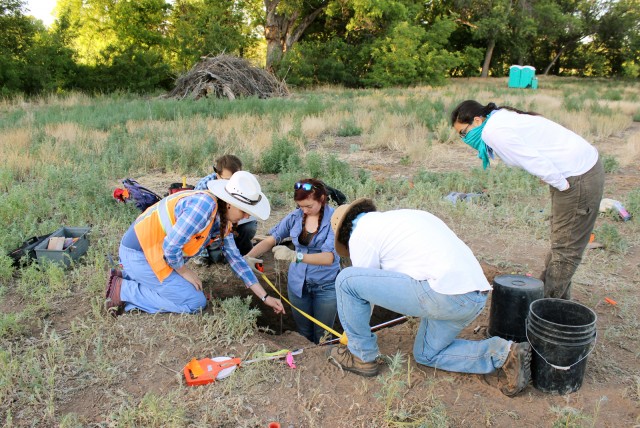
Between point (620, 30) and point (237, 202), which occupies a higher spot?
point (620, 30)

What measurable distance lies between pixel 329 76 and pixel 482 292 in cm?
2495

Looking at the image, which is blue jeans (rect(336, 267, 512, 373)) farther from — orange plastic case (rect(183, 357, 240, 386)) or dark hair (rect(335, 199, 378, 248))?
orange plastic case (rect(183, 357, 240, 386))

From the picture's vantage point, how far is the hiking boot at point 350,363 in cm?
330

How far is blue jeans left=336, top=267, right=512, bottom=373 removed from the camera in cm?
300

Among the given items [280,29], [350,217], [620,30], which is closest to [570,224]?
[350,217]

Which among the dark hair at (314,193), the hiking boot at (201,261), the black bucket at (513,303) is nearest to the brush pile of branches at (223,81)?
the hiking boot at (201,261)

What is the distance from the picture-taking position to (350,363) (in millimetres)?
3350

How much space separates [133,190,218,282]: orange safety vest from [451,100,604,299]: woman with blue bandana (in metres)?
2.01

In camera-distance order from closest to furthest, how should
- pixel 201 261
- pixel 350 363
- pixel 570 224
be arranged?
pixel 350 363
pixel 570 224
pixel 201 261

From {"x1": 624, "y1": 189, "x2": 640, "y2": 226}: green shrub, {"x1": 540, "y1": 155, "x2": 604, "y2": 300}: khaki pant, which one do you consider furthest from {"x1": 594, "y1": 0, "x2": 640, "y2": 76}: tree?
{"x1": 540, "y1": 155, "x2": 604, "y2": 300}: khaki pant

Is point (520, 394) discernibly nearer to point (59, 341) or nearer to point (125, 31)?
point (59, 341)

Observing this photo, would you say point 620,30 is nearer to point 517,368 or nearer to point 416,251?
point 517,368

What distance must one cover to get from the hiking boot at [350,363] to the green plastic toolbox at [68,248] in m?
2.57

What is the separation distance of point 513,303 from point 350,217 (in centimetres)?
134
